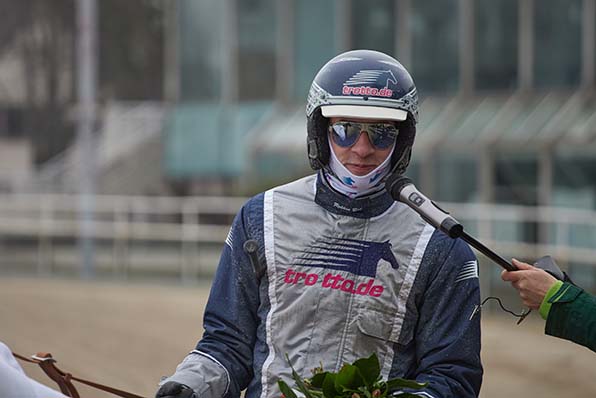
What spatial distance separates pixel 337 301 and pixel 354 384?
1.12ft

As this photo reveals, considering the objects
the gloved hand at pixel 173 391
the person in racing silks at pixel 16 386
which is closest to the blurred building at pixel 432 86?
the gloved hand at pixel 173 391

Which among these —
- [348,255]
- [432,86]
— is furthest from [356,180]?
[432,86]

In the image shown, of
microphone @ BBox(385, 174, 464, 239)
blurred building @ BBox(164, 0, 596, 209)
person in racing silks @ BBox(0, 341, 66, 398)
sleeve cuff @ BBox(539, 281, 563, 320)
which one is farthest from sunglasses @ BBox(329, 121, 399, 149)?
blurred building @ BBox(164, 0, 596, 209)

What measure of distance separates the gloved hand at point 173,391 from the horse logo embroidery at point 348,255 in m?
0.49

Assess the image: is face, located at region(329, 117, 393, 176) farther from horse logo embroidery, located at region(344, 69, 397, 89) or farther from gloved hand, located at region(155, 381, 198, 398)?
gloved hand, located at region(155, 381, 198, 398)

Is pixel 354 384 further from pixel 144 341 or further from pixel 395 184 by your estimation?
pixel 144 341

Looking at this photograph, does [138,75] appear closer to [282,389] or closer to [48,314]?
[48,314]

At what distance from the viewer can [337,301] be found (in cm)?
385

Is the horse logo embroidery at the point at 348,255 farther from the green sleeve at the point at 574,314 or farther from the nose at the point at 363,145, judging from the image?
the green sleeve at the point at 574,314

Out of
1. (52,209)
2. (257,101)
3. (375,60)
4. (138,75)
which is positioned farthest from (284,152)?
(375,60)

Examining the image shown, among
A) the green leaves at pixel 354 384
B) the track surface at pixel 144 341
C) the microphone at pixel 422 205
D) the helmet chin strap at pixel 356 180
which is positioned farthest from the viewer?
the track surface at pixel 144 341

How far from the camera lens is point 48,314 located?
1520cm

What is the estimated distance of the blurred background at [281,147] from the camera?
1697 centimetres

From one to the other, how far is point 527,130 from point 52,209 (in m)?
7.64
